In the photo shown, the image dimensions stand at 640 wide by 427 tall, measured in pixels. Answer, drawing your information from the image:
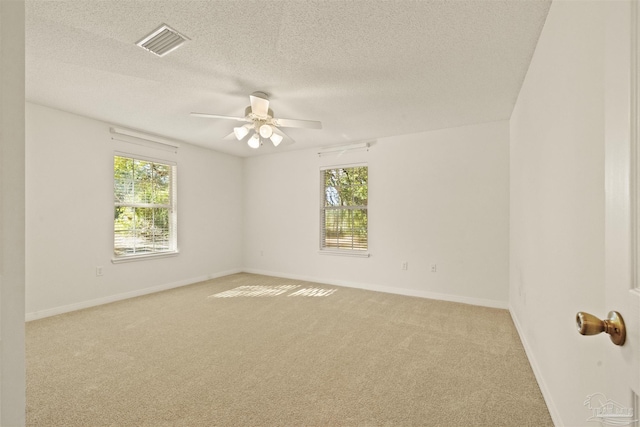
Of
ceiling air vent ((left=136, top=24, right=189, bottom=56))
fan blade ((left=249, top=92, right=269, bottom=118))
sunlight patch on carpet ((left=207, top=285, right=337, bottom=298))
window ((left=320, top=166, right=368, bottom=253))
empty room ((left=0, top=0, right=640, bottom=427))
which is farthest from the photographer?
window ((left=320, top=166, right=368, bottom=253))

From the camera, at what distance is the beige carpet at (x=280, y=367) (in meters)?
1.69

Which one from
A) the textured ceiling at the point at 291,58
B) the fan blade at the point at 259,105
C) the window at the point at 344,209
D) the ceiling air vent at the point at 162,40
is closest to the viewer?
the textured ceiling at the point at 291,58

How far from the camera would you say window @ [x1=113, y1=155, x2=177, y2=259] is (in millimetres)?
4090

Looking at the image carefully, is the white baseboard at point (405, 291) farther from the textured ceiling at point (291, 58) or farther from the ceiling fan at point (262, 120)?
the ceiling fan at point (262, 120)

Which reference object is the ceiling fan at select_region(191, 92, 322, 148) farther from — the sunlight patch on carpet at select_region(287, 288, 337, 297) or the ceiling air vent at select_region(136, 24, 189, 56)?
the sunlight patch on carpet at select_region(287, 288, 337, 297)

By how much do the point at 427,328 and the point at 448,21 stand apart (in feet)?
9.06

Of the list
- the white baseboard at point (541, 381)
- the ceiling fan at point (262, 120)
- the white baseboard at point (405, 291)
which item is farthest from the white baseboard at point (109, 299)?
the white baseboard at point (541, 381)

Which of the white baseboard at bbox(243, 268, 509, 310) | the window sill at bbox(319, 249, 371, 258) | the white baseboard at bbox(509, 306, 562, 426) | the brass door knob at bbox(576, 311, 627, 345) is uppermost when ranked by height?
the brass door knob at bbox(576, 311, 627, 345)

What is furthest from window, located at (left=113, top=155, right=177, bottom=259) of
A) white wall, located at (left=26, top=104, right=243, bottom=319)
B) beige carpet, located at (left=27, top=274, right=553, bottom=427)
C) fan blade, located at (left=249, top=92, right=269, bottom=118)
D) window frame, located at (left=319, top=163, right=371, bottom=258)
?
fan blade, located at (left=249, top=92, right=269, bottom=118)

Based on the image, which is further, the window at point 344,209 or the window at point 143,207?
the window at point 344,209

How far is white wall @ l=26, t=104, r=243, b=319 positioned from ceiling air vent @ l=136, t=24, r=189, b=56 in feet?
7.31

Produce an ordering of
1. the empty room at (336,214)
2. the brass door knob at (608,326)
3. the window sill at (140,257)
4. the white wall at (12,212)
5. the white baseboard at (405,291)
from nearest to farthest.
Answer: the brass door knob at (608,326) < the white wall at (12,212) < the empty room at (336,214) < the white baseboard at (405,291) < the window sill at (140,257)

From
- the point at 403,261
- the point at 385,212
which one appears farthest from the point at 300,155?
the point at 403,261

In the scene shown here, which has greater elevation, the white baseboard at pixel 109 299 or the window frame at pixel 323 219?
the window frame at pixel 323 219
